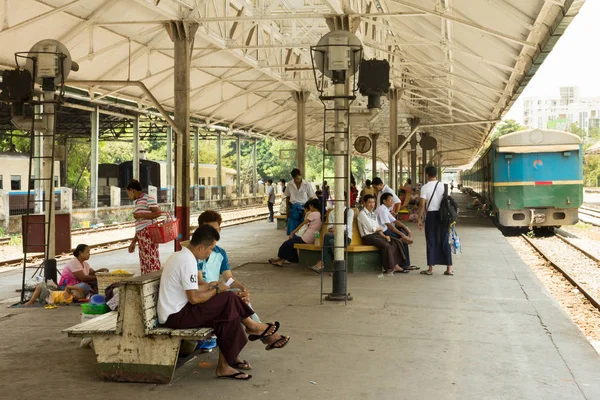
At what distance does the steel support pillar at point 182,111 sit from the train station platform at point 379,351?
13.3 feet

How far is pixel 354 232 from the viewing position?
11641mm

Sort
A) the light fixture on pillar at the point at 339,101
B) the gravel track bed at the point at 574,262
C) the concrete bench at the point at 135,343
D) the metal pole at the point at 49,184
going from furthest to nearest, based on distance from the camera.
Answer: the gravel track bed at the point at 574,262 → the metal pole at the point at 49,184 → the light fixture on pillar at the point at 339,101 → the concrete bench at the point at 135,343

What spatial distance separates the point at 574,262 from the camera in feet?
50.2

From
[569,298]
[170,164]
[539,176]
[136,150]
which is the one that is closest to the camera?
[569,298]

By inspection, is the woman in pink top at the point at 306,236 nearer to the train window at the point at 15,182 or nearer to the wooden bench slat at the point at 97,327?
the wooden bench slat at the point at 97,327

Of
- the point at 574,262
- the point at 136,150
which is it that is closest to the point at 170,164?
the point at 136,150

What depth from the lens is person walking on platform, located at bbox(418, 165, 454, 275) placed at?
1077 cm

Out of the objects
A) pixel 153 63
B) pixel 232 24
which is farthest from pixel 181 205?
pixel 153 63

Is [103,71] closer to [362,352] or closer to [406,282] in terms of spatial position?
[406,282]

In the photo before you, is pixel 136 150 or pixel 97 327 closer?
pixel 97 327

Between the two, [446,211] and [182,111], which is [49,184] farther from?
[446,211]

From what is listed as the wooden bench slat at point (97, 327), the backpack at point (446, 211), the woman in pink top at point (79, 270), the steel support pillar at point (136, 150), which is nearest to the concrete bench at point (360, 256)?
the backpack at point (446, 211)

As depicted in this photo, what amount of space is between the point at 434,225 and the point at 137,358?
6.53m

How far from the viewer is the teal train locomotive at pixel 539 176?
63.7 ft
